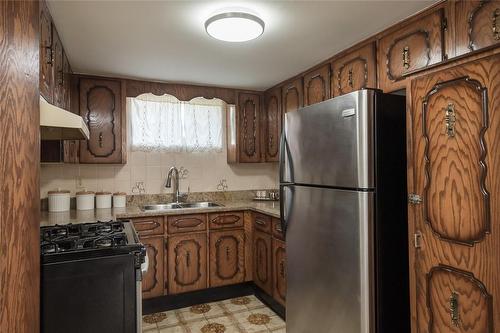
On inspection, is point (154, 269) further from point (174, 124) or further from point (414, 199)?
point (414, 199)

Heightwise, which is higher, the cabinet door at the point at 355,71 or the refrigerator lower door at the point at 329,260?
the cabinet door at the point at 355,71

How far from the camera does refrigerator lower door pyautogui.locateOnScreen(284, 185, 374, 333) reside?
5.41 ft

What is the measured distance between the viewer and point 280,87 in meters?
3.40

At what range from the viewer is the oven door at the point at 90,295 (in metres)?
1.33

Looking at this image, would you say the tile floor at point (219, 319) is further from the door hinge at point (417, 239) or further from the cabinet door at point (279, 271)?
the door hinge at point (417, 239)

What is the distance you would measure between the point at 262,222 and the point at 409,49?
1.86 meters

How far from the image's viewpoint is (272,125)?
3586 millimetres

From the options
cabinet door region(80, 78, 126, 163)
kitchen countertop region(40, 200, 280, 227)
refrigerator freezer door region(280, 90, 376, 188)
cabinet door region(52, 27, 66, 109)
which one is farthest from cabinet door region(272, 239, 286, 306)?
cabinet door region(52, 27, 66, 109)

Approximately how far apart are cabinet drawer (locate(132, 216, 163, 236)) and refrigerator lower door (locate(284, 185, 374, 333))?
1.26 meters

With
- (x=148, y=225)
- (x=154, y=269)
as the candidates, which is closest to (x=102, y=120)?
(x=148, y=225)

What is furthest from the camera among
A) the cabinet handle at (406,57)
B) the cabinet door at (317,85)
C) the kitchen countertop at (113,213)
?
the cabinet door at (317,85)

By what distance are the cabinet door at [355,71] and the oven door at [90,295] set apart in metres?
1.86

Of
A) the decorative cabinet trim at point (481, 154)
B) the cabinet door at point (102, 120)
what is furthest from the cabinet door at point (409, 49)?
the cabinet door at point (102, 120)

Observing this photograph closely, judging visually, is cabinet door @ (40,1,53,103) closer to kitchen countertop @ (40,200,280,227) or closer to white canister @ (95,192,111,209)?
kitchen countertop @ (40,200,280,227)
